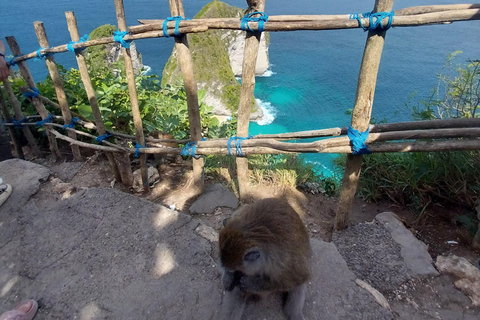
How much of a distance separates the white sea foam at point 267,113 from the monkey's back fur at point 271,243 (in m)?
26.4

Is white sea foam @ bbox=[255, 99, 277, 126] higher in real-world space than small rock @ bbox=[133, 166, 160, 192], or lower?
lower

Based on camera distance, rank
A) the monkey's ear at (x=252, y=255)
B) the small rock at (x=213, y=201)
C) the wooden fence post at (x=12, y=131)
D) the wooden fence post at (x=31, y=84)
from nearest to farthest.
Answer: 1. the monkey's ear at (x=252, y=255)
2. the small rock at (x=213, y=201)
3. the wooden fence post at (x=31, y=84)
4. the wooden fence post at (x=12, y=131)

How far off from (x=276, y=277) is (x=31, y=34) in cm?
3446

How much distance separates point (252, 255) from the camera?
2.09m

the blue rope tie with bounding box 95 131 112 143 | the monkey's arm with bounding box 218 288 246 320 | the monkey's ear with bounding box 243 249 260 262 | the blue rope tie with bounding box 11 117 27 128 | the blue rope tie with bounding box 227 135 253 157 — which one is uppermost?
the blue rope tie with bounding box 227 135 253 157

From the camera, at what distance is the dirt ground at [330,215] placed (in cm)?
282

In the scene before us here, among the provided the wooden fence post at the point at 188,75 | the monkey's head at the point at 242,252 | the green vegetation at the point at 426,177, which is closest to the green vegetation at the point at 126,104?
the wooden fence post at the point at 188,75

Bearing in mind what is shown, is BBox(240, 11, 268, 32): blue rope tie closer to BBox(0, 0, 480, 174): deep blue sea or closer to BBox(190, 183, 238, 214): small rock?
BBox(190, 183, 238, 214): small rock

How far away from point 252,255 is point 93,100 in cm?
319

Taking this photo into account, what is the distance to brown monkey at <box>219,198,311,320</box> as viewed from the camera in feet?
7.00

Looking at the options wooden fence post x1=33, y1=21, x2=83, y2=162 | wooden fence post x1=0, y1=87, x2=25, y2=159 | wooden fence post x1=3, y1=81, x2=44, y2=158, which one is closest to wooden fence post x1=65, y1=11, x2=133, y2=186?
wooden fence post x1=33, y1=21, x2=83, y2=162

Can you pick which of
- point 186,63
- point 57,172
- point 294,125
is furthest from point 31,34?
point 186,63

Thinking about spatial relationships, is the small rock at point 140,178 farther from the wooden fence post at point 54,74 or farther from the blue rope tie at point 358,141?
the blue rope tie at point 358,141

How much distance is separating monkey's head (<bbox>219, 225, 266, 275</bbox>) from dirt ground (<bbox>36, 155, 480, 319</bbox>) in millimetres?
1496
